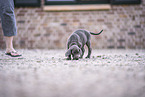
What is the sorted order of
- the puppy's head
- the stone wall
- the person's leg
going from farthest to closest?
1. the stone wall
2. the person's leg
3. the puppy's head

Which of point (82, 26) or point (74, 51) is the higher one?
point (82, 26)

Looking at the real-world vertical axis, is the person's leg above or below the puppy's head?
above

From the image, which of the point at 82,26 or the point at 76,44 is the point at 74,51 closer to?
the point at 76,44

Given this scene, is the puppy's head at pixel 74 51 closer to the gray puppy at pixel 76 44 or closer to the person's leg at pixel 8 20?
the gray puppy at pixel 76 44

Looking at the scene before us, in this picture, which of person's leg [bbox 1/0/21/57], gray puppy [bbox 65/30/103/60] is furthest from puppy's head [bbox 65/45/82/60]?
person's leg [bbox 1/0/21/57]

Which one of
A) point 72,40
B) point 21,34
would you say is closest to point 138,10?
point 72,40

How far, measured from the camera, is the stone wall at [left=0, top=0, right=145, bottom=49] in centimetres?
581

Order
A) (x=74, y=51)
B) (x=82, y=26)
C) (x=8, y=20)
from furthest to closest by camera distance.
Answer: (x=82, y=26)
(x=8, y=20)
(x=74, y=51)

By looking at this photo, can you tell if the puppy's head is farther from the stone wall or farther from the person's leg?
the stone wall

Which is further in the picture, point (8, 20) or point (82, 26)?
point (82, 26)

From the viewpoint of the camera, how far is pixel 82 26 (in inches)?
231

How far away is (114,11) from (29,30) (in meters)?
3.15

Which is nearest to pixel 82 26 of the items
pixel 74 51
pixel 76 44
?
pixel 76 44

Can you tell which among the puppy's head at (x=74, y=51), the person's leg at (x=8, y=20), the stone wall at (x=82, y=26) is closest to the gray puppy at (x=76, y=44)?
the puppy's head at (x=74, y=51)
